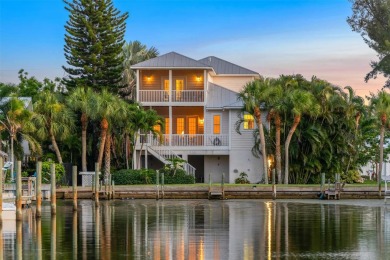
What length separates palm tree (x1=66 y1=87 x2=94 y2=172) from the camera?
6588 cm

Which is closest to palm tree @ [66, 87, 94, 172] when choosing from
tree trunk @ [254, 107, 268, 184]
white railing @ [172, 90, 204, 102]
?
white railing @ [172, 90, 204, 102]

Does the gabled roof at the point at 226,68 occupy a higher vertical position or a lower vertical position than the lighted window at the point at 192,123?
higher

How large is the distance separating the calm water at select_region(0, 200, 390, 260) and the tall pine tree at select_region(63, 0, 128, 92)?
18.2 m

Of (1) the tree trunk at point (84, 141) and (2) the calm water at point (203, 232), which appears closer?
(2) the calm water at point (203, 232)

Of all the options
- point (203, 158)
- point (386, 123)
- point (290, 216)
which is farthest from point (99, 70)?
point (290, 216)

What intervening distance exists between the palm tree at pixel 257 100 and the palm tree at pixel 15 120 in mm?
14769

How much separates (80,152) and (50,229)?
30.8 meters

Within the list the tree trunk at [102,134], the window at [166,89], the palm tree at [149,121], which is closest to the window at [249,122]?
the window at [166,89]

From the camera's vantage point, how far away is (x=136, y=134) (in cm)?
6838

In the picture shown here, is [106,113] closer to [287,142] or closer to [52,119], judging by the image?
[52,119]

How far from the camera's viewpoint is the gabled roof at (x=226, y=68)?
255ft

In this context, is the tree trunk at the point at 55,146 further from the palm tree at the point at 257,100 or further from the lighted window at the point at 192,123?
the palm tree at the point at 257,100

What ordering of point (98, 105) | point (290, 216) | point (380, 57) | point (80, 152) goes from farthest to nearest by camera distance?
1. point (80, 152)
2. point (98, 105)
3. point (380, 57)
4. point (290, 216)

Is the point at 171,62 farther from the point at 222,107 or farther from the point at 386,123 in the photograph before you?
the point at 386,123
